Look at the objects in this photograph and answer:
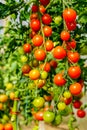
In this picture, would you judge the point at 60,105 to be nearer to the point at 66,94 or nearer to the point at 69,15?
the point at 66,94

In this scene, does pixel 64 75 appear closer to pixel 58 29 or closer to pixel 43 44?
pixel 43 44

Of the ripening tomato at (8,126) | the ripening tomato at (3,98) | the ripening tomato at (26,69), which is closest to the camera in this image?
the ripening tomato at (26,69)

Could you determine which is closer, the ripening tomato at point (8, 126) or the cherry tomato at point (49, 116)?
the cherry tomato at point (49, 116)

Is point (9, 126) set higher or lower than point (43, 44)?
lower

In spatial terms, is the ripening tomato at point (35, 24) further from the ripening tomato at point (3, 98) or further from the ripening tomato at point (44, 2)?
the ripening tomato at point (3, 98)

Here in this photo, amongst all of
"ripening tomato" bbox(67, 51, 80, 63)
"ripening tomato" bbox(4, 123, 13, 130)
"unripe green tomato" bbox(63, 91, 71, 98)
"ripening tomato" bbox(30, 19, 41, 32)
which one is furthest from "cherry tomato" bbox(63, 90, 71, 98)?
"ripening tomato" bbox(4, 123, 13, 130)

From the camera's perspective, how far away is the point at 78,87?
1290mm

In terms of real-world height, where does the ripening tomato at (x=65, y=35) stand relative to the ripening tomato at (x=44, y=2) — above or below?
below

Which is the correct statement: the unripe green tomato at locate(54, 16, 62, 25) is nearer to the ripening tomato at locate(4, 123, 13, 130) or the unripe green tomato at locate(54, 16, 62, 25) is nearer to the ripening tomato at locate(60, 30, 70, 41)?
the ripening tomato at locate(60, 30, 70, 41)

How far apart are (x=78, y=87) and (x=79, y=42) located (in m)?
0.48

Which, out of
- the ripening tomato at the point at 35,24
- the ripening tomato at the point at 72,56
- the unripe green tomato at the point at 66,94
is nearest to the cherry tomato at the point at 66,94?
the unripe green tomato at the point at 66,94

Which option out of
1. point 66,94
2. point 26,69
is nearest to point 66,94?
point 66,94

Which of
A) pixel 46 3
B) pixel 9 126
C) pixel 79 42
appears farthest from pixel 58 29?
pixel 9 126

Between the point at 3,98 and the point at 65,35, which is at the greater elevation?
the point at 65,35
